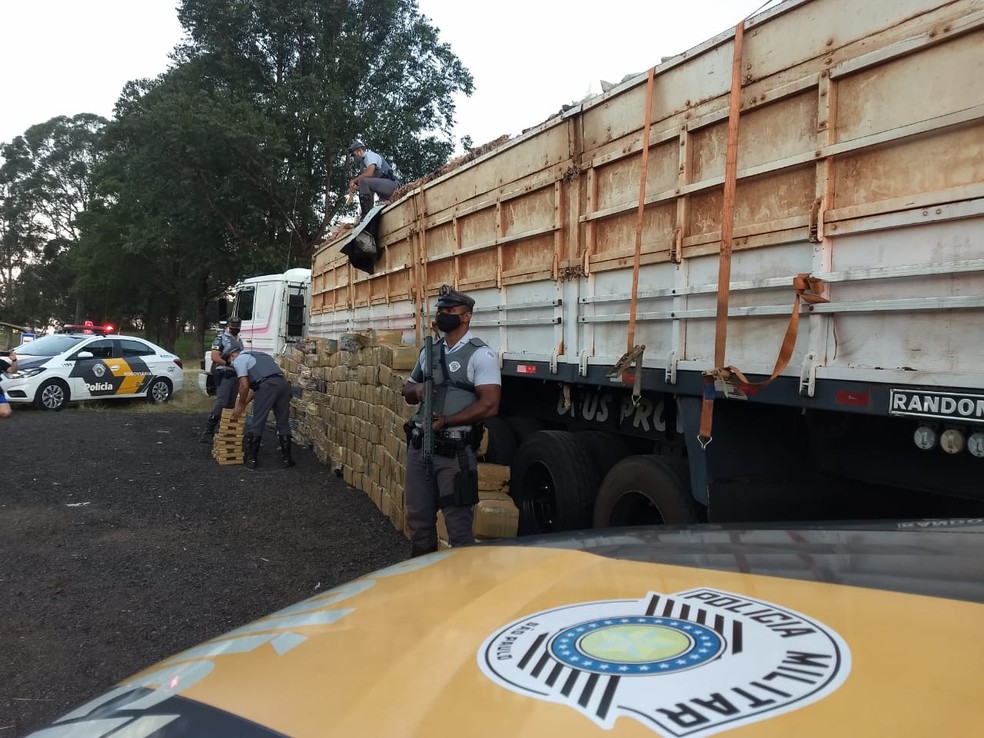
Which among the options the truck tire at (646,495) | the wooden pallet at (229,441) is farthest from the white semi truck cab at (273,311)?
the truck tire at (646,495)

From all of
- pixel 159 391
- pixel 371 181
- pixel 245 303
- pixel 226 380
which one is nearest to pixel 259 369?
pixel 226 380

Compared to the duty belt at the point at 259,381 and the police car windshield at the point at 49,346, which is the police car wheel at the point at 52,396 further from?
the duty belt at the point at 259,381

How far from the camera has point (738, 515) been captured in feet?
11.3

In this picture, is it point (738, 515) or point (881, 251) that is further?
point (738, 515)

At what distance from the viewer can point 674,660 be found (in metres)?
1.16

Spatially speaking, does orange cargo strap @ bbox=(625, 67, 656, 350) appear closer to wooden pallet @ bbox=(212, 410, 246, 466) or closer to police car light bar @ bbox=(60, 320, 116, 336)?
wooden pallet @ bbox=(212, 410, 246, 466)

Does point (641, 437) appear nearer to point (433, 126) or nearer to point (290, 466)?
point (290, 466)

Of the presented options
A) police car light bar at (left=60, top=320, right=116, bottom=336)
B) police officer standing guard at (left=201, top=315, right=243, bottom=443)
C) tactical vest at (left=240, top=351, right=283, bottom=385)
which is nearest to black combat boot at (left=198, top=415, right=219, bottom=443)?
police officer standing guard at (left=201, top=315, right=243, bottom=443)

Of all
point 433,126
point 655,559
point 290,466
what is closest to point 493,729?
point 655,559

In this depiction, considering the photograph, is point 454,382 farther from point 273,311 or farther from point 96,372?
point 96,372

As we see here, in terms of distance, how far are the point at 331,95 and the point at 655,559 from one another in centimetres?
2476

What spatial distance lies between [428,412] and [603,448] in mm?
1155

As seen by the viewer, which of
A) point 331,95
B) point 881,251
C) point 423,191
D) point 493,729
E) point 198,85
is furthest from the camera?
point 198,85

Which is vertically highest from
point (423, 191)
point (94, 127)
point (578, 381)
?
point (94, 127)
